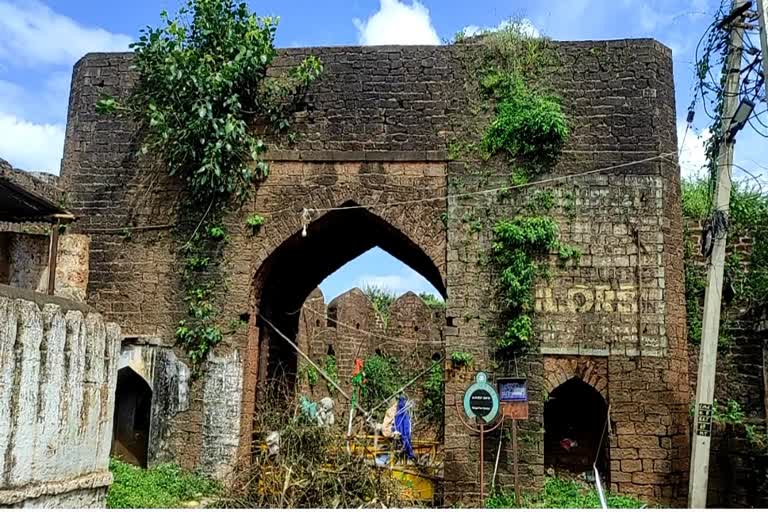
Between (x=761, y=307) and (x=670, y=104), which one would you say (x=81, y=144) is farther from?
(x=761, y=307)

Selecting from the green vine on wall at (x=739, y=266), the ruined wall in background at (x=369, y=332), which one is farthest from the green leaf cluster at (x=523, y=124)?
the ruined wall in background at (x=369, y=332)

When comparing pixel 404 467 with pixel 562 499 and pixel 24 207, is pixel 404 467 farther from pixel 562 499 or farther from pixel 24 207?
pixel 24 207

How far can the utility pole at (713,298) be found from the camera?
7203 millimetres

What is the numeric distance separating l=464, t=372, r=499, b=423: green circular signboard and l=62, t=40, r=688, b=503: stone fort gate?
30.9 inches

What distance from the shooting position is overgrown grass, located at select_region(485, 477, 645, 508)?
8.96 meters

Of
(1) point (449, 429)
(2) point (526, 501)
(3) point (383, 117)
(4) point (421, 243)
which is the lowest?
(2) point (526, 501)

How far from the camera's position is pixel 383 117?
10.5 meters

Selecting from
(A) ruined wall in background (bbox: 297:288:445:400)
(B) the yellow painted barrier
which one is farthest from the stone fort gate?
(A) ruined wall in background (bbox: 297:288:445:400)

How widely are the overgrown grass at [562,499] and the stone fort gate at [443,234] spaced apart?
0.19 meters

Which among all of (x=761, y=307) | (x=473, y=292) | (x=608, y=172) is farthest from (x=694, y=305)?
(x=473, y=292)

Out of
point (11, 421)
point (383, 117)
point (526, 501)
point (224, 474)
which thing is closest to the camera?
point (11, 421)

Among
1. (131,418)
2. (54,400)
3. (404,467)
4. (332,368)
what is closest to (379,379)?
(332,368)

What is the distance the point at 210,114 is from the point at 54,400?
5456mm

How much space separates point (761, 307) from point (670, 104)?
9.29ft
